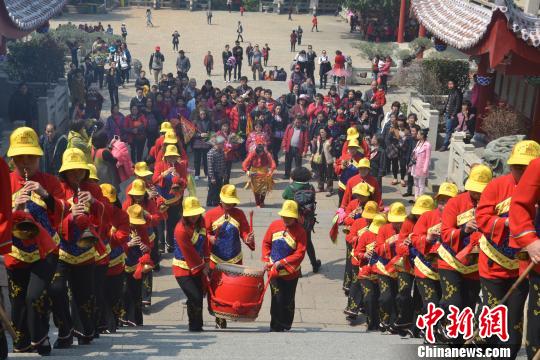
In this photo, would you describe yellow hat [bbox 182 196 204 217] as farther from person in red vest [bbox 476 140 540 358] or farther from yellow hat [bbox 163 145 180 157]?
yellow hat [bbox 163 145 180 157]

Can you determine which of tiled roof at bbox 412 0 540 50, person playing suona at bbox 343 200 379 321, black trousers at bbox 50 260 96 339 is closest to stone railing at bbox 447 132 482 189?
tiled roof at bbox 412 0 540 50

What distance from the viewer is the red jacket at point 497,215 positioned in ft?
21.4

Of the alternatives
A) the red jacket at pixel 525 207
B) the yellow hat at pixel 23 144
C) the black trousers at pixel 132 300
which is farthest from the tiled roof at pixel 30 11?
the red jacket at pixel 525 207

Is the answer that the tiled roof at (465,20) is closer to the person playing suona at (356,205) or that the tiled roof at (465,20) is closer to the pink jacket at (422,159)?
the pink jacket at (422,159)

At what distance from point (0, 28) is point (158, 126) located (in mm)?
3994

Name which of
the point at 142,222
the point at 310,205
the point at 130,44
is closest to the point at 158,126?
the point at 310,205

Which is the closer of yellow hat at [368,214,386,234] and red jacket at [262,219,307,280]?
red jacket at [262,219,307,280]

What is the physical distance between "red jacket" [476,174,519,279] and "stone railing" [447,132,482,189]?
972cm

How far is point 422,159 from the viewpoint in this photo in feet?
54.9

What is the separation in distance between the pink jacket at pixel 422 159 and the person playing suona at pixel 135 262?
7889 millimetres

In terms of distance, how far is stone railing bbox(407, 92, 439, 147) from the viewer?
20.5 meters

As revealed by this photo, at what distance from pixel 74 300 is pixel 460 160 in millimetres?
11328

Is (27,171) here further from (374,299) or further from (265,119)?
(265,119)

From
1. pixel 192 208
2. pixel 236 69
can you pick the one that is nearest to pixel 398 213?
pixel 192 208
